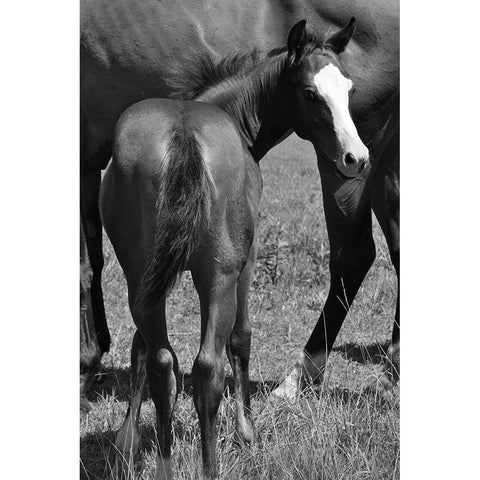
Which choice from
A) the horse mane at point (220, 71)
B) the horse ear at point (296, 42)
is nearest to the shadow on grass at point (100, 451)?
the horse mane at point (220, 71)

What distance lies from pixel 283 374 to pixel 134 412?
1.09m

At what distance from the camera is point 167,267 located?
3.03m

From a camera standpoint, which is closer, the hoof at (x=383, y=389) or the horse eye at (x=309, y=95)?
the horse eye at (x=309, y=95)

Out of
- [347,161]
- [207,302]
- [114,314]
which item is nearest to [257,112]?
[347,161]

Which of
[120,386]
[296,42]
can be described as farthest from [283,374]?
[296,42]

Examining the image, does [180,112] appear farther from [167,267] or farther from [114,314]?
[114,314]

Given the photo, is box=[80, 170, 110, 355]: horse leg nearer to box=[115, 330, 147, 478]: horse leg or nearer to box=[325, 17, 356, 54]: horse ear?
box=[115, 330, 147, 478]: horse leg

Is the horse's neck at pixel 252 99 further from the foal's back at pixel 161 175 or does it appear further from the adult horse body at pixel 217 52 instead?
the adult horse body at pixel 217 52

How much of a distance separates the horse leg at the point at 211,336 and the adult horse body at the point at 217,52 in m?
1.14

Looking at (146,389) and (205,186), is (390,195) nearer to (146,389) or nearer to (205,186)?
(146,389)

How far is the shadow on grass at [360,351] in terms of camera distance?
16.0ft

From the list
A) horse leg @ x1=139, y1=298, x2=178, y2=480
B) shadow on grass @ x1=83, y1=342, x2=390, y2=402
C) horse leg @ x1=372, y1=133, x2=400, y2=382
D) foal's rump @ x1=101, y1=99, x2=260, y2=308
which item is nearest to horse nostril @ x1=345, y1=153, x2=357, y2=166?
foal's rump @ x1=101, y1=99, x2=260, y2=308

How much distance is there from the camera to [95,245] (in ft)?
15.3

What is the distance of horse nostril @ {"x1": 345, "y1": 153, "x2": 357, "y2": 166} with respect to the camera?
11.2 feet
